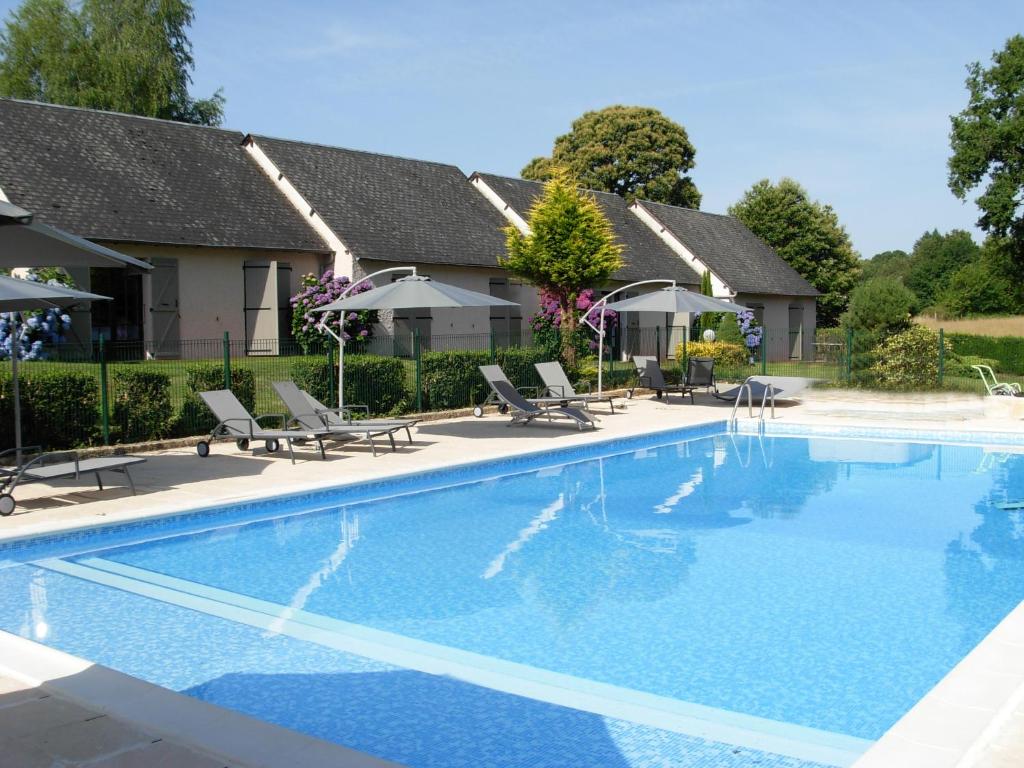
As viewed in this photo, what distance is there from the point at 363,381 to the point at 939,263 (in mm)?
83459

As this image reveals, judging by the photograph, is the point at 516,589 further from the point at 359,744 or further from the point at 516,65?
the point at 516,65

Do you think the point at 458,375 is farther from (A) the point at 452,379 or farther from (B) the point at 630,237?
(B) the point at 630,237

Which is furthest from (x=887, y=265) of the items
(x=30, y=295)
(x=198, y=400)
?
(x=30, y=295)

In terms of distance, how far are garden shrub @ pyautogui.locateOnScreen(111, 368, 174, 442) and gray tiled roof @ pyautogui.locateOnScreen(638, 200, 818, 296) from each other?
2464 cm

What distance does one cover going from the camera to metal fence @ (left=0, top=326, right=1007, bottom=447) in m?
12.3

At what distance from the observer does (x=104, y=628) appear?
6.36m

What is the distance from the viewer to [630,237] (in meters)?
34.0

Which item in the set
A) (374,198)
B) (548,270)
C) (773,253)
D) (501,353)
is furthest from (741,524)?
(773,253)

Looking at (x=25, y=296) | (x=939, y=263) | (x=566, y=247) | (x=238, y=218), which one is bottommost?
(x=25, y=296)

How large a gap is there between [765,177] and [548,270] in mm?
28826

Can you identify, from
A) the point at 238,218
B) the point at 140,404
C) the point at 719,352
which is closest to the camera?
the point at 140,404

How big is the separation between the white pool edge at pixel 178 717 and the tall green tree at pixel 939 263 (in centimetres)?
8863

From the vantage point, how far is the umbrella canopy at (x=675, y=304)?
18.1 metres

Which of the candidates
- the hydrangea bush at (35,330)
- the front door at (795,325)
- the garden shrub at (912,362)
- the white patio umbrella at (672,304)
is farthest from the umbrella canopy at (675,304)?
the front door at (795,325)
